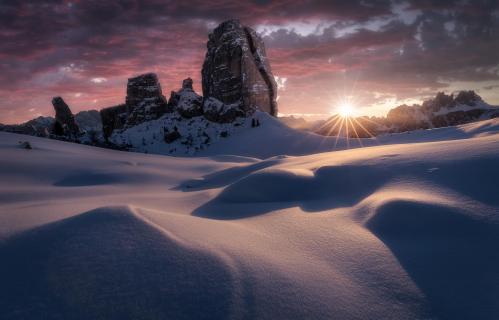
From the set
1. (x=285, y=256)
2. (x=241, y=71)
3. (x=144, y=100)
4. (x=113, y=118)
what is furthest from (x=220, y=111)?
(x=285, y=256)

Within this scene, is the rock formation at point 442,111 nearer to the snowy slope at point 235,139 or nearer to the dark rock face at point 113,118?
the snowy slope at point 235,139

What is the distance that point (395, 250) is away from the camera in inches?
84.0

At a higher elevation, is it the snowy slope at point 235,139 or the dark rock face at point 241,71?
the dark rock face at point 241,71

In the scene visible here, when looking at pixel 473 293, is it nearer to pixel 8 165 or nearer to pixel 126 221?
pixel 126 221

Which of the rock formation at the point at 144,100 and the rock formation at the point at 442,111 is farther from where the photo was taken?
the rock formation at the point at 442,111

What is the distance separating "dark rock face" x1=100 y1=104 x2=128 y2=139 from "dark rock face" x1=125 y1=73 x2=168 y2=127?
3.38 meters

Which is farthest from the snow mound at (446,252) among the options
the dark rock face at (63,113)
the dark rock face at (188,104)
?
the dark rock face at (63,113)

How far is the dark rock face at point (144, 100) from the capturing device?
Answer: 4328 centimetres

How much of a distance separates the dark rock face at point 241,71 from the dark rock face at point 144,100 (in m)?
8.48

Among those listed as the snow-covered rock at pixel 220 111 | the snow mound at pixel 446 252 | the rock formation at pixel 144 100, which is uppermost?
the rock formation at pixel 144 100

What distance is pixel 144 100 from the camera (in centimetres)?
4362

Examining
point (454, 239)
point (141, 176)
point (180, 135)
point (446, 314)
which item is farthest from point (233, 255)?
point (180, 135)

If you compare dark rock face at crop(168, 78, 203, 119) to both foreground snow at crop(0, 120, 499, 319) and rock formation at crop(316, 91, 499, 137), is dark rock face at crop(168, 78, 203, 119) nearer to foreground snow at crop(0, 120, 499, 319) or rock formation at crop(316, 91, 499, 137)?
foreground snow at crop(0, 120, 499, 319)

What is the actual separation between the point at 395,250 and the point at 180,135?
36592 millimetres
